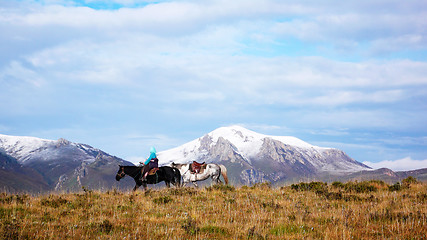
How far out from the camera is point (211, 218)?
38.6 feet

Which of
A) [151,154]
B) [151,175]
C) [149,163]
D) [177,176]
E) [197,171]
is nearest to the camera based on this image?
[151,154]

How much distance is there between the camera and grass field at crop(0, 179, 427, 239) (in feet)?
31.3

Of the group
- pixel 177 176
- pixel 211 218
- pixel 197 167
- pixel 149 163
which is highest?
pixel 149 163

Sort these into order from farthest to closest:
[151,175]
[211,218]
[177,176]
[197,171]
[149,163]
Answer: [197,171]
[177,176]
[151,175]
[149,163]
[211,218]

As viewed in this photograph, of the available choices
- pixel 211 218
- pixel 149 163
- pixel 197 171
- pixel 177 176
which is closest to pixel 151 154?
pixel 149 163

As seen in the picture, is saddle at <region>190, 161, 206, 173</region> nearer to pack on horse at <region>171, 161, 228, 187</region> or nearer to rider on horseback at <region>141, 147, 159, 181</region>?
pack on horse at <region>171, 161, 228, 187</region>

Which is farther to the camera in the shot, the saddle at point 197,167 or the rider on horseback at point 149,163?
the saddle at point 197,167

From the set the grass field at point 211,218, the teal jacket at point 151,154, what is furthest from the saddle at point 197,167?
the grass field at point 211,218

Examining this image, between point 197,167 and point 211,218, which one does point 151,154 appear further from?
point 211,218

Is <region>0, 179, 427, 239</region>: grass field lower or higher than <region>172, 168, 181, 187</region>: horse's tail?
lower

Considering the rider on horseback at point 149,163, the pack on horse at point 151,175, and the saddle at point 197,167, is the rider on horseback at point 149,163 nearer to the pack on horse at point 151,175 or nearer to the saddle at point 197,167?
the pack on horse at point 151,175

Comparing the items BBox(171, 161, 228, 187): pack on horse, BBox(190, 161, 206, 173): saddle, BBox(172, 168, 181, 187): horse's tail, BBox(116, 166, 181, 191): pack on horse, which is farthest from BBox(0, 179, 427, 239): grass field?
BBox(190, 161, 206, 173): saddle

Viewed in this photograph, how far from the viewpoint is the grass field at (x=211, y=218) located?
31.3 feet

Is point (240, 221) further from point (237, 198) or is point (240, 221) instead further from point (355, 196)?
point (355, 196)
